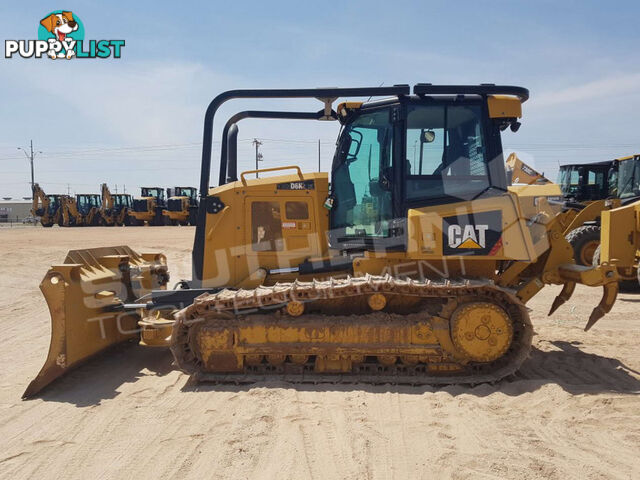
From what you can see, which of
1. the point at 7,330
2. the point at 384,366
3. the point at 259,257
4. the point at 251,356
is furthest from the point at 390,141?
the point at 7,330

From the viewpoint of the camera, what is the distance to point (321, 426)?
154 inches

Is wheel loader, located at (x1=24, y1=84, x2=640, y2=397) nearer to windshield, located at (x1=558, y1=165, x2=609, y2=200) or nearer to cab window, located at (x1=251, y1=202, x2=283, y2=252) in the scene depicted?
cab window, located at (x1=251, y1=202, x2=283, y2=252)

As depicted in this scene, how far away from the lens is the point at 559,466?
330 centimetres

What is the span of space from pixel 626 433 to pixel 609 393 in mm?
843

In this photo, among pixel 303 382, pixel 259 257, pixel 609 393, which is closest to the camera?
pixel 609 393

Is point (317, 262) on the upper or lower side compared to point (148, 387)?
upper

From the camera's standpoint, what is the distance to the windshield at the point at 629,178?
13.2 metres

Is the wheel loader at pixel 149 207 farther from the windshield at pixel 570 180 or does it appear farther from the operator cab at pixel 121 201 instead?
the windshield at pixel 570 180

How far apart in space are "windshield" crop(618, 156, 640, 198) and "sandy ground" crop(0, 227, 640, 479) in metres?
9.58

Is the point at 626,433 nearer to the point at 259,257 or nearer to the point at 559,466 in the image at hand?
the point at 559,466

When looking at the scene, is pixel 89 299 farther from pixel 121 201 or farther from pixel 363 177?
pixel 121 201

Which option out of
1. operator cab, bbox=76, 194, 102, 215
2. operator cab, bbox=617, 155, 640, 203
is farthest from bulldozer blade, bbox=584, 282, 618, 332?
operator cab, bbox=76, 194, 102, 215

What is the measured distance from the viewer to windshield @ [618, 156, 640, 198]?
1317cm

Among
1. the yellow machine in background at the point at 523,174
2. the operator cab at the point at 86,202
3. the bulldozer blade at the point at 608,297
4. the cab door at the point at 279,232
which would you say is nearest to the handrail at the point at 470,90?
the cab door at the point at 279,232
